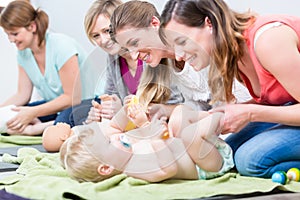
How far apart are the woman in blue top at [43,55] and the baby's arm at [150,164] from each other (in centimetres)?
121

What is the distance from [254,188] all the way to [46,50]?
157 cm

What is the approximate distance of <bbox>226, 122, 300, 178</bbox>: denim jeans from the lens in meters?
1.35

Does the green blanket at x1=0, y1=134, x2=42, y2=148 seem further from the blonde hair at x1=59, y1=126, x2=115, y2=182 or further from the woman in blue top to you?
the blonde hair at x1=59, y1=126, x2=115, y2=182

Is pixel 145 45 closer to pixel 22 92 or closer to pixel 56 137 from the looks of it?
pixel 56 137

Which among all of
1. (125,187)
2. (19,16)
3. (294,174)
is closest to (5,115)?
(19,16)

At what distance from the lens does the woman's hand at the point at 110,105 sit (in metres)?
1.41

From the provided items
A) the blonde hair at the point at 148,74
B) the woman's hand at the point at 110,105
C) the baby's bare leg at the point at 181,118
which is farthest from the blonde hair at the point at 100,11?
the baby's bare leg at the point at 181,118

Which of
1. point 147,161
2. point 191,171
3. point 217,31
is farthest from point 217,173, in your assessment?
point 217,31

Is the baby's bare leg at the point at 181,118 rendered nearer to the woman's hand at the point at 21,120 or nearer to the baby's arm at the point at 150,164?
the baby's arm at the point at 150,164

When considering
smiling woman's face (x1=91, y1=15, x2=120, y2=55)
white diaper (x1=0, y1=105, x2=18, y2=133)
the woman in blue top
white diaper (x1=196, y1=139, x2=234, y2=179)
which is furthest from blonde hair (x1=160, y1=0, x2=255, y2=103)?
white diaper (x1=0, y1=105, x2=18, y2=133)

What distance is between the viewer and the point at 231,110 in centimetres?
134

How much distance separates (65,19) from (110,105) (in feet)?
5.54

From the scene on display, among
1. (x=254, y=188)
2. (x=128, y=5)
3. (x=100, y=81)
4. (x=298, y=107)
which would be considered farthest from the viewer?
(x=128, y=5)

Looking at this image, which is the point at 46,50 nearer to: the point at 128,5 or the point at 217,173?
the point at 128,5
